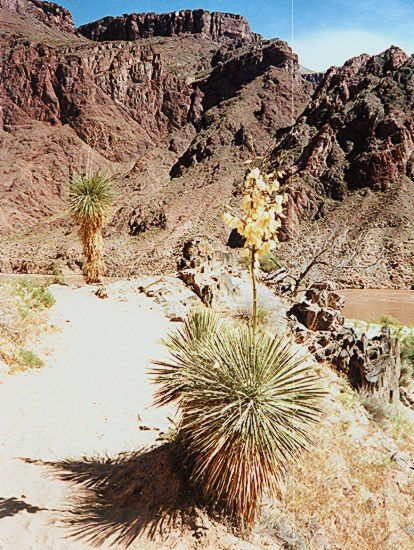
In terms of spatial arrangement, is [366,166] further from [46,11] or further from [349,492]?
[46,11]

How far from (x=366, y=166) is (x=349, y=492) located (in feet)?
173

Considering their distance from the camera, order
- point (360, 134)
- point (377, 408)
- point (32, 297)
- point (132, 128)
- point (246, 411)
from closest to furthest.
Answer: point (246, 411)
point (377, 408)
point (32, 297)
point (360, 134)
point (132, 128)

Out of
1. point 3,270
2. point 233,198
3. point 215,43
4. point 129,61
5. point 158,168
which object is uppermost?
point 215,43

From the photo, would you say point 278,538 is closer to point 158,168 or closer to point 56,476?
point 56,476

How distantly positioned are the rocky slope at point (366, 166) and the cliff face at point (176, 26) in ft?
227

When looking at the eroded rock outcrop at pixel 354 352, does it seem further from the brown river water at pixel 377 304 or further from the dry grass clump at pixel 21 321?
the brown river water at pixel 377 304

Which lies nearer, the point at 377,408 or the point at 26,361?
the point at 377,408

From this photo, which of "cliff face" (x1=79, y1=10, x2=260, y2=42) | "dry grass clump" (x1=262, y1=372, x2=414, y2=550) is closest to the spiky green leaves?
"dry grass clump" (x1=262, y1=372, x2=414, y2=550)

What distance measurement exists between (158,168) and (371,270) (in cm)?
4124

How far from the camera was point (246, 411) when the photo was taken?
4.08m

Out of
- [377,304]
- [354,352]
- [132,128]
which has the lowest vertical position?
[377,304]

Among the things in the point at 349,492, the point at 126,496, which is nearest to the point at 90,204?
the point at 126,496

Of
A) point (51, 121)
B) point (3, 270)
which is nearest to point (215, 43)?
point (51, 121)

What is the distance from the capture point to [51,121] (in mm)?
82250
